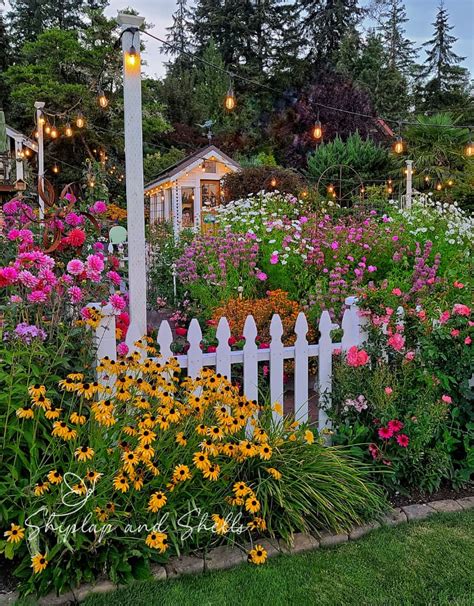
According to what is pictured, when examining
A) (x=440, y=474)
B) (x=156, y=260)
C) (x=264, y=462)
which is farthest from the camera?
(x=156, y=260)

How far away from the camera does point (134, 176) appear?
303 centimetres

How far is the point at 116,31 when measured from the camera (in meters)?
19.2

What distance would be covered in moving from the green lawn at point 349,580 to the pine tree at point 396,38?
30.6 metres

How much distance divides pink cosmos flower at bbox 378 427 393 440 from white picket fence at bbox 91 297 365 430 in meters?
0.40

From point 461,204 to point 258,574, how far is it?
17.0 m

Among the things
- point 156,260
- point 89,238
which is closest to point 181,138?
point 156,260

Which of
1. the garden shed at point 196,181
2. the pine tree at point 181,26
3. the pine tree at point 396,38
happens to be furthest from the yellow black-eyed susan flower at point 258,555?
the pine tree at point 396,38

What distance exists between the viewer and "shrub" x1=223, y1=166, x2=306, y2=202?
42.1ft

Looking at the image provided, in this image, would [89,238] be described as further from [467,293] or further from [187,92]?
[187,92]

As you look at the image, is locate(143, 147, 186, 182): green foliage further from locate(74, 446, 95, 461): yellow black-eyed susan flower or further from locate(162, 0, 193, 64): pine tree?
locate(74, 446, 95, 461): yellow black-eyed susan flower

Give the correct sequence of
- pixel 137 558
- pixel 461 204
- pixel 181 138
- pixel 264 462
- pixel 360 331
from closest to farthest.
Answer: pixel 137 558 < pixel 264 462 < pixel 360 331 < pixel 461 204 < pixel 181 138

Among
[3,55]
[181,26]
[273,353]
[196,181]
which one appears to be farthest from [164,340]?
[181,26]

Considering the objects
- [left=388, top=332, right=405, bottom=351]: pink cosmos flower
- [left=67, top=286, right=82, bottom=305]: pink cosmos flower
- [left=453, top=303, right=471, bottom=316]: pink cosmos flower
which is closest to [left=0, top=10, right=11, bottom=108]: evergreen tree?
[left=67, top=286, right=82, bottom=305]: pink cosmos flower

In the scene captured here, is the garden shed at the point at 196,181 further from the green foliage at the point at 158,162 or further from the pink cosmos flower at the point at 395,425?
the pink cosmos flower at the point at 395,425
